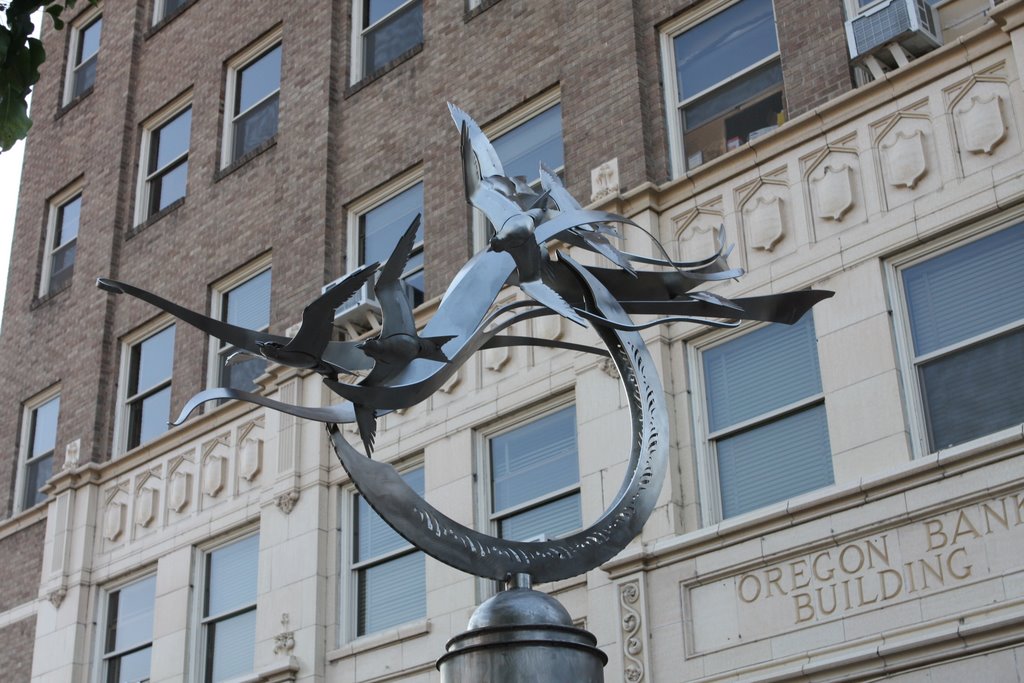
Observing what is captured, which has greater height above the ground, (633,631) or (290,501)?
(290,501)

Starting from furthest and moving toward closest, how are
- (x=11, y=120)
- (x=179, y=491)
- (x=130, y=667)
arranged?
1. (x=179, y=491)
2. (x=130, y=667)
3. (x=11, y=120)

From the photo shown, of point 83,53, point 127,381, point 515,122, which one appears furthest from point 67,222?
point 515,122


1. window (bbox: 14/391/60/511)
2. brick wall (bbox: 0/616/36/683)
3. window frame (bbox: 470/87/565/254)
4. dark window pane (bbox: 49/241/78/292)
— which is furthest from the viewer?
dark window pane (bbox: 49/241/78/292)

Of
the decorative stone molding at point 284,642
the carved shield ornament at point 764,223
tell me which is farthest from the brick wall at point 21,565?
the carved shield ornament at point 764,223

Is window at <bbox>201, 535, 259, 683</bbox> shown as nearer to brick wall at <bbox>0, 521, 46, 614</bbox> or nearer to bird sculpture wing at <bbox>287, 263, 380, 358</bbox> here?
brick wall at <bbox>0, 521, 46, 614</bbox>

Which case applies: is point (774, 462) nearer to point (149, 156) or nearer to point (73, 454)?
point (73, 454)

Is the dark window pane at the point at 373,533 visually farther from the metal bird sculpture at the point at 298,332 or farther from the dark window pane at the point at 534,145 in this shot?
the metal bird sculpture at the point at 298,332

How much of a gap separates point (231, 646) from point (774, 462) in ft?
26.9

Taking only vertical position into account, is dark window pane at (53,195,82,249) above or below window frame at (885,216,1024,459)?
above

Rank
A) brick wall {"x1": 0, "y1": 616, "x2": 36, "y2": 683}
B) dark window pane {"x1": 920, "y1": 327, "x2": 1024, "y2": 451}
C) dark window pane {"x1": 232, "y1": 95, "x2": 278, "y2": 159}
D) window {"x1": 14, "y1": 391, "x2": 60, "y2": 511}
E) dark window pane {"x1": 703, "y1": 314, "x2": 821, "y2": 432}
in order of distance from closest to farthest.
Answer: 1. dark window pane {"x1": 920, "y1": 327, "x2": 1024, "y2": 451}
2. dark window pane {"x1": 703, "y1": 314, "x2": 821, "y2": 432}
3. brick wall {"x1": 0, "y1": 616, "x2": 36, "y2": 683}
4. dark window pane {"x1": 232, "y1": 95, "x2": 278, "y2": 159}
5. window {"x1": 14, "y1": 391, "x2": 60, "y2": 511}

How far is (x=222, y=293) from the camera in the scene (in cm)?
2222

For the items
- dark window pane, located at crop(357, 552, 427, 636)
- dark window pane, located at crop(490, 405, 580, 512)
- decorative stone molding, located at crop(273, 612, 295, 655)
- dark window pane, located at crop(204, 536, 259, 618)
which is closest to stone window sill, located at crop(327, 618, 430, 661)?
dark window pane, located at crop(357, 552, 427, 636)

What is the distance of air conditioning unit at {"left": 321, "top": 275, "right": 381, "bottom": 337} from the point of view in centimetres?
1870

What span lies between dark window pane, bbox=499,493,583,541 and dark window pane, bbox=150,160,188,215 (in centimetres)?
1057
